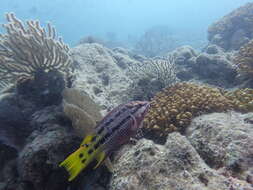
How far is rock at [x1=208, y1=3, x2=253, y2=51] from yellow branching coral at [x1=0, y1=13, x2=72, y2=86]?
11.5 meters

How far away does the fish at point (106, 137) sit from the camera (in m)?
2.21

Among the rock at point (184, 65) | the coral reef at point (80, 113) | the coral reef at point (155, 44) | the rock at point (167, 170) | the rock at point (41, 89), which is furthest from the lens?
the coral reef at point (155, 44)

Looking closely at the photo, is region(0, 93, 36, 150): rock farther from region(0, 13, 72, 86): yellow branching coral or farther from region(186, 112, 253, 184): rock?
region(186, 112, 253, 184): rock

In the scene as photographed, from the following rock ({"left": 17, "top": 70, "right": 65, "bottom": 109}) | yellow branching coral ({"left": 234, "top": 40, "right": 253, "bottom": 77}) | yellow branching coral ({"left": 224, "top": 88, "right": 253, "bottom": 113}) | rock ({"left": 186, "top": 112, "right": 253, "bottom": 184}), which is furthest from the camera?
yellow branching coral ({"left": 234, "top": 40, "right": 253, "bottom": 77})

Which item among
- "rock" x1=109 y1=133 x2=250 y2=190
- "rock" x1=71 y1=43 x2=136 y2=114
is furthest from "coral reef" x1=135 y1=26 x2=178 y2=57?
"rock" x1=109 y1=133 x2=250 y2=190

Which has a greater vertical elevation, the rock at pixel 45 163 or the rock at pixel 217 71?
the rock at pixel 45 163

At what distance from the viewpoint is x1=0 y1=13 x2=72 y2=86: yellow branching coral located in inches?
175

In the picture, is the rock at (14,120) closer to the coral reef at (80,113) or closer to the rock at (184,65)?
the coral reef at (80,113)

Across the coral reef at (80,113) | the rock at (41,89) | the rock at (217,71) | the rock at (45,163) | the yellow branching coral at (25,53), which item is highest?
the yellow branching coral at (25,53)

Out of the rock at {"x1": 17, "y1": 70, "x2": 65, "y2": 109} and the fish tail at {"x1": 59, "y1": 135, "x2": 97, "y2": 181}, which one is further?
the rock at {"x1": 17, "y1": 70, "x2": 65, "y2": 109}

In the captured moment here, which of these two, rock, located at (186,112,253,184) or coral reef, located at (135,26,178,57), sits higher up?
coral reef, located at (135,26,178,57)

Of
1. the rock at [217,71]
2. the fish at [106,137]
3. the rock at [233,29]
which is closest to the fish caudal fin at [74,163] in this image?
the fish at [106,137]

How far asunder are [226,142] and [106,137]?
1455 mm

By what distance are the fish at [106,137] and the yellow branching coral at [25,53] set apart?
8.97 ft
